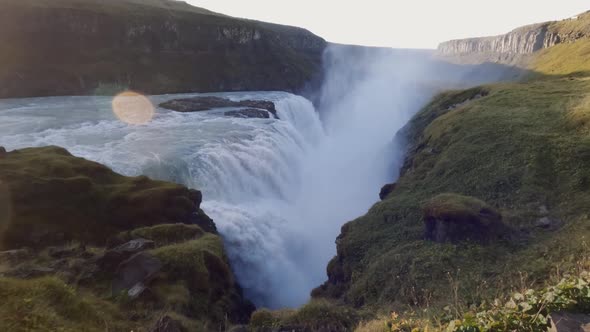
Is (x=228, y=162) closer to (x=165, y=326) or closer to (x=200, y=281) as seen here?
(x=200, y=281)

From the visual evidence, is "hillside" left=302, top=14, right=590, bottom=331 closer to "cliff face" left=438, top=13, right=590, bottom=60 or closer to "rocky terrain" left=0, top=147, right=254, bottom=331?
"rocky terrain" left=0, top=147, right=254, bottom=331

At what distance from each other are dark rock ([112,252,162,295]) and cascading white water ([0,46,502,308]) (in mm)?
10743

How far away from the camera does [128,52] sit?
93.3m

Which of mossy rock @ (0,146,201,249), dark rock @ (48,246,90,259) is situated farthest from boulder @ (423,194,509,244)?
dark rock @ (48,246,90,259)

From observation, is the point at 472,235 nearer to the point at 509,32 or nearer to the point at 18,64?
the point at 18,64

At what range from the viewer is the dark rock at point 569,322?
525 centimetres

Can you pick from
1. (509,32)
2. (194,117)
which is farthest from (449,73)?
(194,117)

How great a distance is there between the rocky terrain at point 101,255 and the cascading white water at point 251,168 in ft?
17.4

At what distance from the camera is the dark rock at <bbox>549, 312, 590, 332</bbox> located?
207 inches

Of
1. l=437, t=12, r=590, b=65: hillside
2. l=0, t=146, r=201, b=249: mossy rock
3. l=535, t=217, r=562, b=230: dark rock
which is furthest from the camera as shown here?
l=437, t=12, r=590, b=65: hillside

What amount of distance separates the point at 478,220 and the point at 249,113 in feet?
144

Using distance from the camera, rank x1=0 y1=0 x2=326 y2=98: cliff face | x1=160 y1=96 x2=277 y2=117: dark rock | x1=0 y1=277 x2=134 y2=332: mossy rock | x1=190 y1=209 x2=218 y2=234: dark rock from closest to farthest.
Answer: x1=0 y1=277 x2=134 y2=332: mossy rock → x1=190 y1=209 x2=218 y2=234: dark rock → x1=160 y1=96 x2=277 y2=117: dark rock → x1=0 y1=0 x2=326 y2=98: cliff face

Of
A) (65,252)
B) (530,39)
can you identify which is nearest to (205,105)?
(65,252)

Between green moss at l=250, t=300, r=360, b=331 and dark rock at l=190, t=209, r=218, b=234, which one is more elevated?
green moss at l=250, t=300, r=360, b=331
